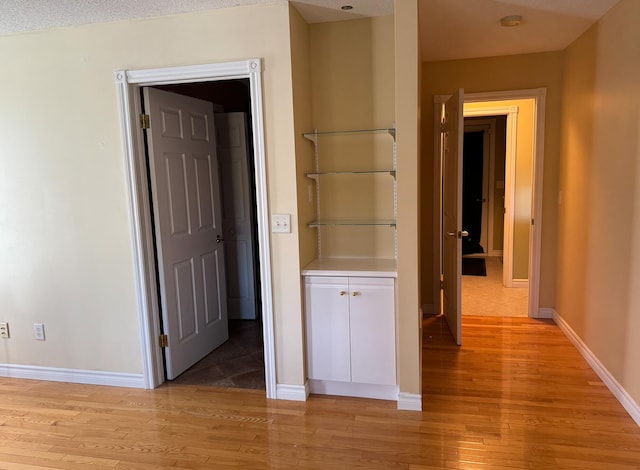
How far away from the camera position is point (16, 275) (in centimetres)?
331

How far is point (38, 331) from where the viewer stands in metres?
3.32

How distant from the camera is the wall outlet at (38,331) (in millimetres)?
3312

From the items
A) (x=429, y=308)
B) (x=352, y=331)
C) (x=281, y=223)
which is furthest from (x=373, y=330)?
(x=429, y=308)

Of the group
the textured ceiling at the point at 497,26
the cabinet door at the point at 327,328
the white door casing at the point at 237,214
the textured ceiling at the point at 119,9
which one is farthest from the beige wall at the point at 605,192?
the white door casing at the point at 237,214

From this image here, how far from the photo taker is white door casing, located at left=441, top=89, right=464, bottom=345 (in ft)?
11.7

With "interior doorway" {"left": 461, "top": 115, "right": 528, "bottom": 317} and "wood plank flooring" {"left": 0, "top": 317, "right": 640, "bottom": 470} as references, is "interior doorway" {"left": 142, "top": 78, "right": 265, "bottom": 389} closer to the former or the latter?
"wood plank flooring" {"left": 0, "top": 317, "right": 640, "bottom": 470}

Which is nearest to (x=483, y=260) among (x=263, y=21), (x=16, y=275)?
(x=263, y=21)

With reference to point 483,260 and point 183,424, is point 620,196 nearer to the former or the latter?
point 183,424

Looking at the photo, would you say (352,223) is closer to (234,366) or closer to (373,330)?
(373,330)

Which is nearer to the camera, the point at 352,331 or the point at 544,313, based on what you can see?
the point at 352,331

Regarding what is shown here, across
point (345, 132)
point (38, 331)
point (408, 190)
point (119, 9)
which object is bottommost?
point (38, 331)

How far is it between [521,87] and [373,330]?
2731 mm

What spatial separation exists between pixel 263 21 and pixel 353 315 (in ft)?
5.99

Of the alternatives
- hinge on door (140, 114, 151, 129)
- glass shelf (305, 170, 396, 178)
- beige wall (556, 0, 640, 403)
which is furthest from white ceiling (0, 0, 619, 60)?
glass shelf (305, 170, 396, 178)
